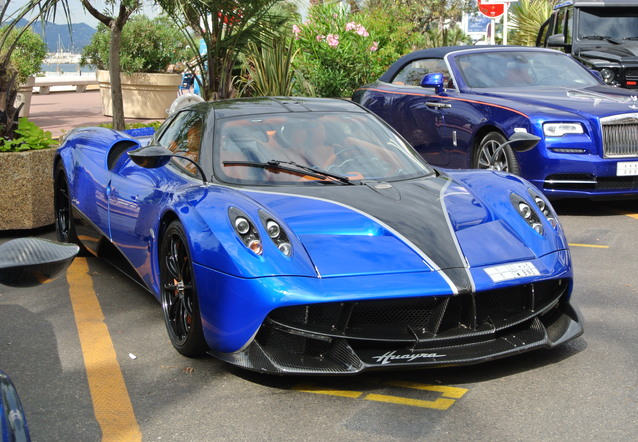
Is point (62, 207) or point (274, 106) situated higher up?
point (274, 106)

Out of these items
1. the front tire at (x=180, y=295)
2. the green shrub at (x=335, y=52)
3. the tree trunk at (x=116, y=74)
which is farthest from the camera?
the green shrub at (x=335, y=52)

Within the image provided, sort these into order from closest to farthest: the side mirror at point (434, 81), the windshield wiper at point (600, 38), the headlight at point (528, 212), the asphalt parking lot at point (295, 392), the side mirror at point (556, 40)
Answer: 1. the asphalt parking lot at point (295, 392)
2. the headlight at point (528, 212)
3. the side mirror at point (434, 81)
4. the side mirror at point (556, 40)
5. the windshield wiper at point (600, 38)

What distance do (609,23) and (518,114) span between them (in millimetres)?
5716

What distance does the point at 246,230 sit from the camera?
4.04m

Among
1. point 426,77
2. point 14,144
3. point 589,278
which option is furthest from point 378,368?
point 426,77

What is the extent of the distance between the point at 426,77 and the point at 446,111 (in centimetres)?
40

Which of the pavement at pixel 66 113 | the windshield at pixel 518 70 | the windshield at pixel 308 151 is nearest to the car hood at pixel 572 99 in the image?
the windshield at pixel 518 70

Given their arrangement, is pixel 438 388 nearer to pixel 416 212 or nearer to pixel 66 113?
pixel 416 212

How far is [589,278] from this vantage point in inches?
230

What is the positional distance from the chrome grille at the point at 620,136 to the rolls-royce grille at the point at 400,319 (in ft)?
14.0

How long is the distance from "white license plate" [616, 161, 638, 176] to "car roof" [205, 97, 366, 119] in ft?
10.1

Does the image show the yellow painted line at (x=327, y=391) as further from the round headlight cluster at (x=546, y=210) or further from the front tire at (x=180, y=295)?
the round headlight cluster at (x=546, y=210)

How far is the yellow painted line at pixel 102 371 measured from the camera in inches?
141

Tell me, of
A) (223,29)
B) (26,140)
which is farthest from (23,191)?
(223,29)
